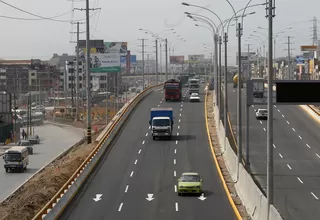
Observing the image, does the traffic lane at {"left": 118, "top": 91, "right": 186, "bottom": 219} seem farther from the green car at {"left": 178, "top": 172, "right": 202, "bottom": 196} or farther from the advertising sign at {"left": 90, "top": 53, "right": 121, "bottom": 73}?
the advertising sign at {"left": 90, "top": 53, "right": 121, "bottom": 73}

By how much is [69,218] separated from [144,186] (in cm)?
914

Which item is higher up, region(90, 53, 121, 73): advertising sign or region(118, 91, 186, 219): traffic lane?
region(90, 53, 121, 73): advertising sign

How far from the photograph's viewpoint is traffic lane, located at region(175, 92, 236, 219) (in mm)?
28719

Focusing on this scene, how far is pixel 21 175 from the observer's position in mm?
63656

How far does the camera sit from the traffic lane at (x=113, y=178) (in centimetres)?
2958

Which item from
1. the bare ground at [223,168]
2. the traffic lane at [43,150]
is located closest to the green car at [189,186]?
the bare ground at [223,168]

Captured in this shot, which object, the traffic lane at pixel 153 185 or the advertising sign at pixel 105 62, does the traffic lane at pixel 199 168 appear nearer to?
the traffic lane at pixel 153 185

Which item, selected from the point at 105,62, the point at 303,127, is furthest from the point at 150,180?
the point at 105,62

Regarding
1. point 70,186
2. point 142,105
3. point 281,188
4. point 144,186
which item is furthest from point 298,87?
point 142,105

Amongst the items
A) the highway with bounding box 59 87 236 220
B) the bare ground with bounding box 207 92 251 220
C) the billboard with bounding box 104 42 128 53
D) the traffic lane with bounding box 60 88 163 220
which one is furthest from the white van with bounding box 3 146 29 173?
the billboard with bounding box 104 42 128 53

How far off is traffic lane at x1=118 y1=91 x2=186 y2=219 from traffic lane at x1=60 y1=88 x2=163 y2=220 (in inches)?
21.0

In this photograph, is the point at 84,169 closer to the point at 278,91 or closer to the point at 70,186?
the point at 70,186

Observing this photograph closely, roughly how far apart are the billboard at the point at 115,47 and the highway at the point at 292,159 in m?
46.8

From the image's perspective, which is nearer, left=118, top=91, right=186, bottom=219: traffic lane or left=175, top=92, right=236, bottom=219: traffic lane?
left=175, top=92, right=236, bottom=219: traffic lane
